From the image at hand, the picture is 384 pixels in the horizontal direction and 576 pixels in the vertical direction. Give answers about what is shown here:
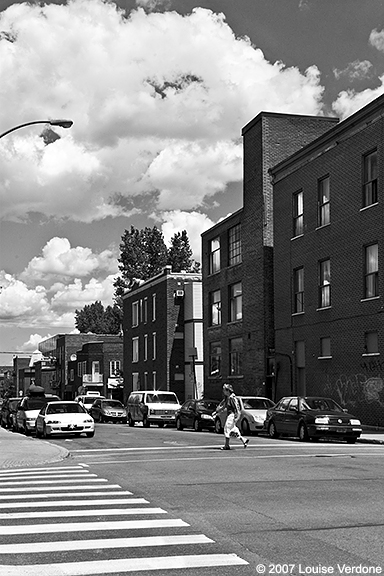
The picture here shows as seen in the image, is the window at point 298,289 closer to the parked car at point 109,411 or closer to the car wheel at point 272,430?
the car wheel at point 272,430

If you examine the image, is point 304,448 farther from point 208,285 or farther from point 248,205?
point 208,285

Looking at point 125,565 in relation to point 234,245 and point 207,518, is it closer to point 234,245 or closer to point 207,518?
point 207,518

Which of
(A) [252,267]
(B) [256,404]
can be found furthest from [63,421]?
(A) [252,267]

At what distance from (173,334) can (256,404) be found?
1207 inches

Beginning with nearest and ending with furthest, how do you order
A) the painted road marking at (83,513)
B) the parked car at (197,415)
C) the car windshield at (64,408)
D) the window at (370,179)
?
1. the painted road marking at (83,513)
2. the car windshield at (64,408)
3. the window at (370,179)
4. the parked car at (197,415)

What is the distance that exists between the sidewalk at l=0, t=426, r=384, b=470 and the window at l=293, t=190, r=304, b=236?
44.1 ft

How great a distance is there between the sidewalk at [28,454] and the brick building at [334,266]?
13.8 meters

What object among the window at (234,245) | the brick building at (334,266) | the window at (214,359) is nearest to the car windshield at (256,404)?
the brick building at (334,266)

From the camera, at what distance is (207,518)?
9961 mm

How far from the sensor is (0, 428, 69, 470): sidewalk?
62.1 feet

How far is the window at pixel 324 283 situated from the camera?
36.3 m

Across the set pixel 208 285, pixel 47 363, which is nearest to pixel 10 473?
pixel 208 285

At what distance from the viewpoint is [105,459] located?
64.9 feet

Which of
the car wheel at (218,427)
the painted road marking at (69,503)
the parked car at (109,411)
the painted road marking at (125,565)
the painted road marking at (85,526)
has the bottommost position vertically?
the parked car at (109,411)
